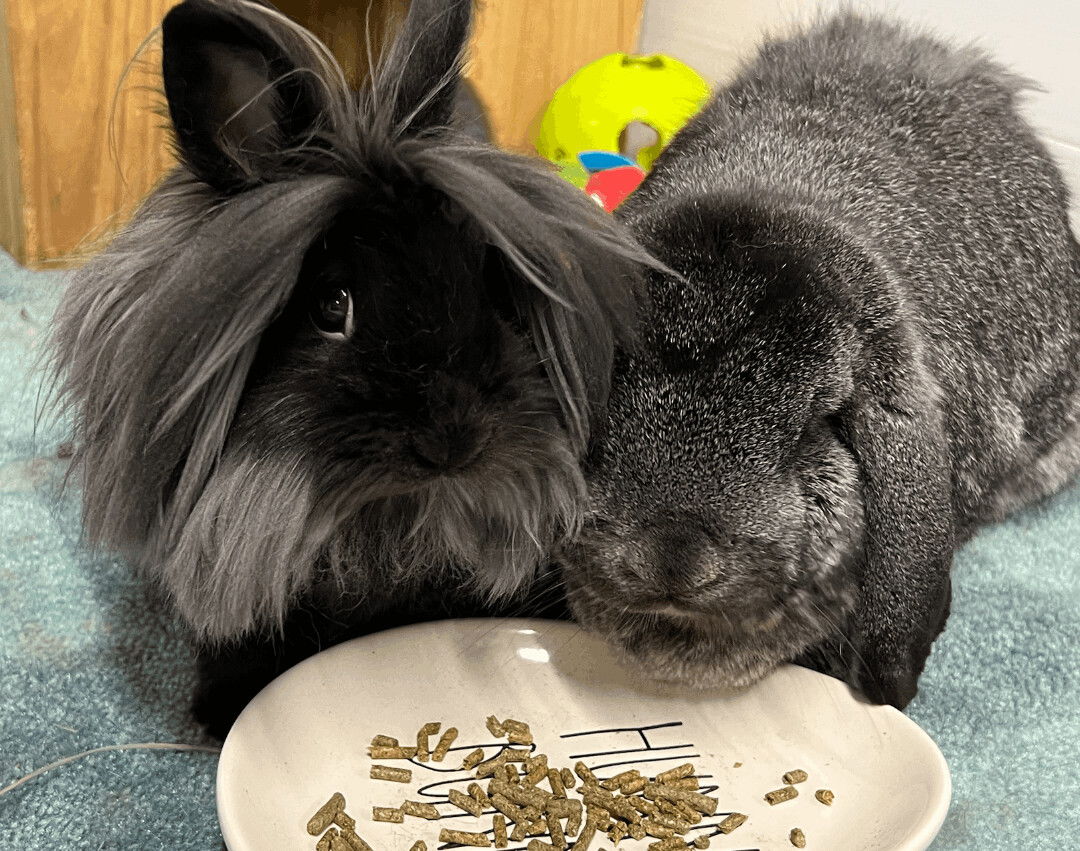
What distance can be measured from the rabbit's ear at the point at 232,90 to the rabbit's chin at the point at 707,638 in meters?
0.50

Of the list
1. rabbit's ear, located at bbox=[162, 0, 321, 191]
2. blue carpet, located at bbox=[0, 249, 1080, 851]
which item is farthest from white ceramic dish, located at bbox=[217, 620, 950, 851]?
rabbit's ear, located at bbox=[162, 0, 321, 191]

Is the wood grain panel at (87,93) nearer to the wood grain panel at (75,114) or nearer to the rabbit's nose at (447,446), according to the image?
the wood grain panel at (75,114)

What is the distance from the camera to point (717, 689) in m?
1.24

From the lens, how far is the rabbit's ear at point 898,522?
1.12 m

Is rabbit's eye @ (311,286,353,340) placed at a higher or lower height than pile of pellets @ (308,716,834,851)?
higher

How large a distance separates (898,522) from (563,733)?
0.40 m

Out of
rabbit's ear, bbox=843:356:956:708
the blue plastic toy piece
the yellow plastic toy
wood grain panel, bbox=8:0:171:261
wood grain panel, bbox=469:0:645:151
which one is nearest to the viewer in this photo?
rabbit's ear, bbox=843:356:956:708

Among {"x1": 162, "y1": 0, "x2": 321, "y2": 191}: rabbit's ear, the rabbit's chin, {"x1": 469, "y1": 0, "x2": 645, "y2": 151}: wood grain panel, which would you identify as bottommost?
the rabbit's chin

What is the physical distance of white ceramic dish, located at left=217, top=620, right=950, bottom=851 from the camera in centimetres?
110

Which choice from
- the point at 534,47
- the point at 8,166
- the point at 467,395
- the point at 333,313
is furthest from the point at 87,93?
the point at 467,395

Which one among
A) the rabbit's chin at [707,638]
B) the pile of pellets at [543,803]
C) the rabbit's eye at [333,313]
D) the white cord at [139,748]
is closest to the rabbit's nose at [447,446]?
the rabbit's eye at [333,313]

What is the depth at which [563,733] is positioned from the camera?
4.04 ft

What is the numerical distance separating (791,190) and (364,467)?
0.62m

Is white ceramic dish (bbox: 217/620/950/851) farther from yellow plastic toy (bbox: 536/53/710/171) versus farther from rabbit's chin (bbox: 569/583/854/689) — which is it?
yellow plastic toy (bbox: 536/53/710/171)
